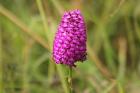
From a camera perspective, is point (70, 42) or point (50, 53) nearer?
point (70, 42)

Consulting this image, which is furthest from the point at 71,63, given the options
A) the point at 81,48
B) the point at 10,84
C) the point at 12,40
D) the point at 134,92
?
the point at 12,40

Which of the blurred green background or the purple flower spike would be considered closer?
the purple flower spike

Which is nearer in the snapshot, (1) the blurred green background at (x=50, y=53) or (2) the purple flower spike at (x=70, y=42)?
(2) the purple flower spike at (x=70, y=42)

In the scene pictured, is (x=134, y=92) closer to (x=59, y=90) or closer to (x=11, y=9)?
(x=59, y=90)
